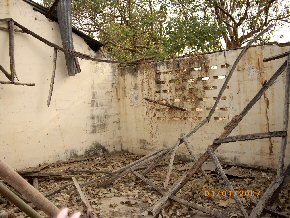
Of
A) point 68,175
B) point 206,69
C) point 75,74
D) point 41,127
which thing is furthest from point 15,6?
point 206,69

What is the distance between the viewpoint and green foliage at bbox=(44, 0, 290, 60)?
35.0ft

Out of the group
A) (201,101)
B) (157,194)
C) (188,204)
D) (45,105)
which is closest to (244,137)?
(188,204)

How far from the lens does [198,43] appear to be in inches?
415

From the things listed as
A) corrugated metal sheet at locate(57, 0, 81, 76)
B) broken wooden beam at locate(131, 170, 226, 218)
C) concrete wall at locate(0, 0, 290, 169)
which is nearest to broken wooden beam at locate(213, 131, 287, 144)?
broken wooden beam at locate(131, 170, 226, 218)

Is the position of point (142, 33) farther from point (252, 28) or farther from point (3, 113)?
point (3, 113)

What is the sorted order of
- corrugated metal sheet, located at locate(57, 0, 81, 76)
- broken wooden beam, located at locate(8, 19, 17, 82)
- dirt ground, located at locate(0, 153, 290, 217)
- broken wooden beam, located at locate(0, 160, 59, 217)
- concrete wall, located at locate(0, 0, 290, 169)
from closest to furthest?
1. broken wooden beam, located at locate(0, 160, 59, 217)
2. dirt ground, located at locate(0, 153, 290, 217)
3. concrete wall, located at locate(0, 0, 290, 169)
4. broken wooden beam, located at locate(8, 19, 17, 82)
5. corrugated metal sheet, located at locate(57, 0, 81, 76)

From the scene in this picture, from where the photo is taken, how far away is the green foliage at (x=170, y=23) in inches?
420

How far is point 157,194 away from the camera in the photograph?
5.90 metres

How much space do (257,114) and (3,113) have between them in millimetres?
6542

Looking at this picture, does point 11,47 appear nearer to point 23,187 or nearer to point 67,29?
point 67,29

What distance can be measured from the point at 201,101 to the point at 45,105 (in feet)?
14.9

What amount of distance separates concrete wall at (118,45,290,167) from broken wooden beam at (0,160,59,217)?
6.32m

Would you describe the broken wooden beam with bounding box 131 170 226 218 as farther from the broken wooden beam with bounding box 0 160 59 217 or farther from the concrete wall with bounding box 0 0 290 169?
the broken wooden beam with bounding box 0 160 59 217

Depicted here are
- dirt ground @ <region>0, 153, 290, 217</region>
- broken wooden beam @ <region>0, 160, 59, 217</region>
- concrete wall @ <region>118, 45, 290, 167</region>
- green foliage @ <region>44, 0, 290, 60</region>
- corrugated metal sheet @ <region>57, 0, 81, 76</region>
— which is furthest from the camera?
green foliage @ <region>44, 0, 290, 60</region>
